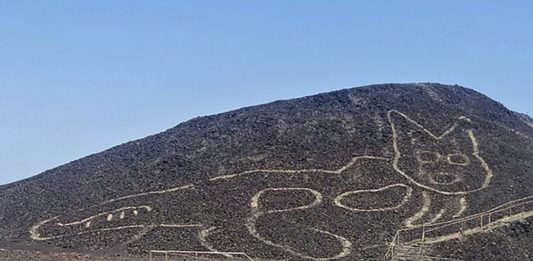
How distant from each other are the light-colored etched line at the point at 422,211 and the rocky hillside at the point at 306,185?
0.19 feet

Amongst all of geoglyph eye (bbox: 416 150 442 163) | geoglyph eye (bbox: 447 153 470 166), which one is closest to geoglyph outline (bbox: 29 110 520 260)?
geoglyph eye (bbox: 447 153 470 166)

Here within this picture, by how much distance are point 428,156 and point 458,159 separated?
1465 mm

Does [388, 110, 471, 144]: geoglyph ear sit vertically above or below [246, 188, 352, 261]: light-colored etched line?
above

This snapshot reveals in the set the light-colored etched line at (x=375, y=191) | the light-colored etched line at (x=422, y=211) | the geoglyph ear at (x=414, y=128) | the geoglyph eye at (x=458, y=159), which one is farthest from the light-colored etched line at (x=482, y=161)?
the light-colored etched line at (x=375, y=191)

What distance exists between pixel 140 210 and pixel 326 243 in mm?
8436

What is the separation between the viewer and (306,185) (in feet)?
112

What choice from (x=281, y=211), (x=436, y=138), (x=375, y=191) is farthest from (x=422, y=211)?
(x=436, y=138)

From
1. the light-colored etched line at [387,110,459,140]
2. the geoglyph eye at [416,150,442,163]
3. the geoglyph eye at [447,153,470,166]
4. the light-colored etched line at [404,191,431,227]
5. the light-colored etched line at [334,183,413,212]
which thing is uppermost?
A: the light-colored etched line at [387,110,459,140]

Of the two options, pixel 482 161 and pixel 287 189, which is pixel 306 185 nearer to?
pixel 287 189

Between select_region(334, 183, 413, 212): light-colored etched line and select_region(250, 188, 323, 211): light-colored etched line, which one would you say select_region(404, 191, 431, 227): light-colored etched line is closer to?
select_region(334, 183, 413, 212): light-colored etched line

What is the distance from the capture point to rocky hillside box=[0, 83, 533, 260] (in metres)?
30.9

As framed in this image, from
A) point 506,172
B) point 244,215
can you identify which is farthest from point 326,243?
point 506,172

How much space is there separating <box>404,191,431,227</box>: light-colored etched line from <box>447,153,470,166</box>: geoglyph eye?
3.30m

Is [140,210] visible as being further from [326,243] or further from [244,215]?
[326,243]
